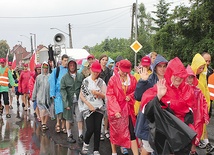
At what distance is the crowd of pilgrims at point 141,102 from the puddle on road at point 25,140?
0.47 m

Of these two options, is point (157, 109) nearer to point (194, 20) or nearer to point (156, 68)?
point (156, 68)

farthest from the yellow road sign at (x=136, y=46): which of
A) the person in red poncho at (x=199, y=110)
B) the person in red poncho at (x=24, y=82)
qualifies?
the person in red poncho at (x=199, y=110)

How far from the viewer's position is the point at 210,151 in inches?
216

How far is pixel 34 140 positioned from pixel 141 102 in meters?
4.18

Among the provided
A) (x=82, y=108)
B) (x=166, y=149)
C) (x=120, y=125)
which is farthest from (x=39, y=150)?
(x=166, y=149)

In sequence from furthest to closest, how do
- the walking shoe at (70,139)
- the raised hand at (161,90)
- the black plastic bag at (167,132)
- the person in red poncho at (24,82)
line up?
the person in red poncho at (24,82) → the walking shoe at (70,139) → the raised hand at (161,90) → the black plastic bag at (167,132)

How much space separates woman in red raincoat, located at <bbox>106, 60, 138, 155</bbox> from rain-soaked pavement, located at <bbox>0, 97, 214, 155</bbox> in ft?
2.91

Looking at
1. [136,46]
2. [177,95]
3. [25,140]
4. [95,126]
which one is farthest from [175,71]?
[136,46]

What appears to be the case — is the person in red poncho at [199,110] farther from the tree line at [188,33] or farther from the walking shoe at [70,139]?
the tree line at [188,33]

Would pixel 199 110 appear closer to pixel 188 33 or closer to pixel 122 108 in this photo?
pixel 122 108

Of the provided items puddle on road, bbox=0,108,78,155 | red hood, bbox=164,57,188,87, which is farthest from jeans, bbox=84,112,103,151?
red hood, bbox=164,57,188,87

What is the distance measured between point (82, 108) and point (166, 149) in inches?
111

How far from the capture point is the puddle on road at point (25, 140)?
609 centimetres

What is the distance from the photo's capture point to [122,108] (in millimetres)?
5020
